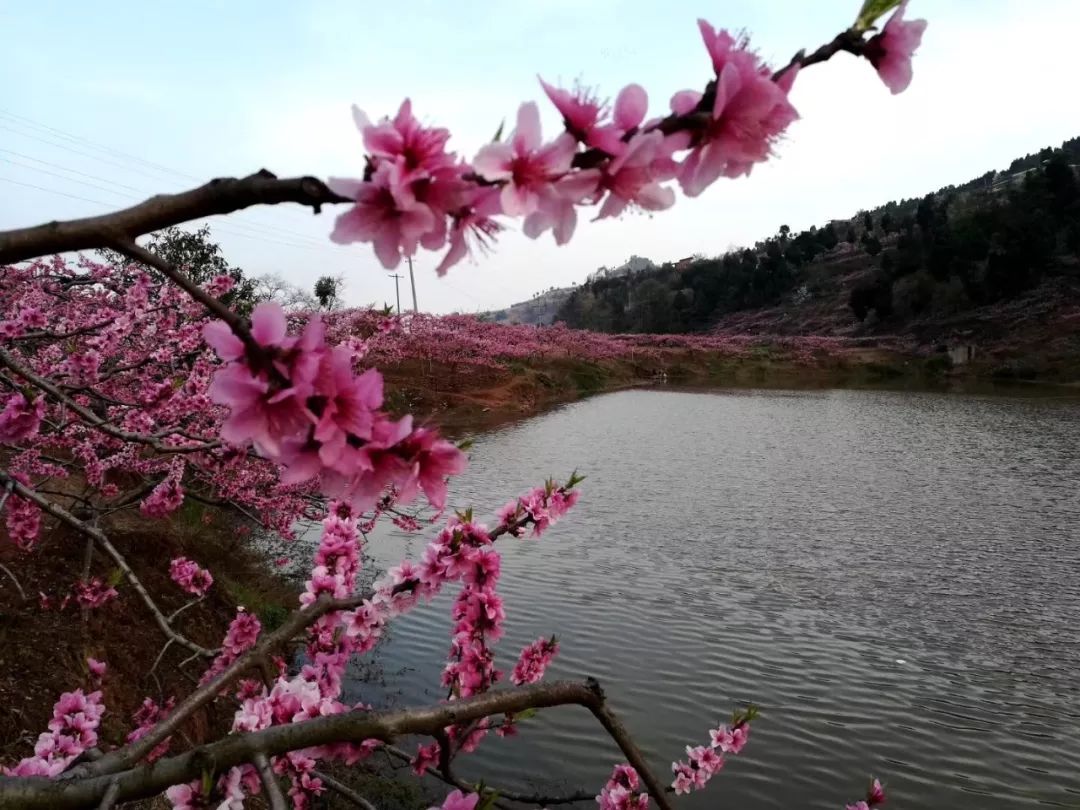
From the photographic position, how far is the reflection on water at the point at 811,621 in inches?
214

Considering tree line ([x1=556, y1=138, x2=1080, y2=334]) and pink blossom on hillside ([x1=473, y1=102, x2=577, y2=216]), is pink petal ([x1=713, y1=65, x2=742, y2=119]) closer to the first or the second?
pink blossom on hillside ([x1=473, y1=102, x2=577, y2=216])

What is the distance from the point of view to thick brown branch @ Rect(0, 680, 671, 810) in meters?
1.30

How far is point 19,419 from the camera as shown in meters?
2.15

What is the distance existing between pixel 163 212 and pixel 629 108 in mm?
597

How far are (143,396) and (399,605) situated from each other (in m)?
3.07

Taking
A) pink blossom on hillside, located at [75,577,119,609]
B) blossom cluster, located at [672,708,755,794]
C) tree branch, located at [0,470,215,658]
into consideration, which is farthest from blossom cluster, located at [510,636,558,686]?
pink blossom on hillside, located at [75,577,119,609]

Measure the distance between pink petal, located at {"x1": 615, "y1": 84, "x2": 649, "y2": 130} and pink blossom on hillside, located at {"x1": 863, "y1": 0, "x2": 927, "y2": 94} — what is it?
1.27 ft

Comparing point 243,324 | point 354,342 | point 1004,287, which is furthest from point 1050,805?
point 1004,287

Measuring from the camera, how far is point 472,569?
8.35 feet

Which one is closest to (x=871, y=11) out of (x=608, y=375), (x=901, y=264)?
(x=608, y=375)

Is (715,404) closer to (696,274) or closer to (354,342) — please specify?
(354,342)

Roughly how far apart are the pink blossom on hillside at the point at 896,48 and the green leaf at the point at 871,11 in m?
0.02

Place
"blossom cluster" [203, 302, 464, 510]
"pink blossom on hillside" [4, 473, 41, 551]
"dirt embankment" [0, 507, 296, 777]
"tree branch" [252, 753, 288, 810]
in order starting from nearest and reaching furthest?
"blossom cluster" [203, 302, 464, 510], "tree branch" [252, 753, 288, 810], "pink blossom on hillside" [4, 473, 41, 551], "dirt embankment" [0, 507, 296, 777]

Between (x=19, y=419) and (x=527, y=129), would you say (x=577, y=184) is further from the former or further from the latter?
(x=19, y=419)
